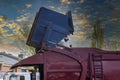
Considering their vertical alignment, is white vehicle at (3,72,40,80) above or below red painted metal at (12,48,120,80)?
below

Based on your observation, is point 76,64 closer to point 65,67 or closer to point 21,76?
point 65,67

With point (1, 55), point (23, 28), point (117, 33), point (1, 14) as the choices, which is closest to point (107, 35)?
point (117, 33)

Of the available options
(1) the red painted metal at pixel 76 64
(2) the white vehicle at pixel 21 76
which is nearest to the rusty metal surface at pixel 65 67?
(1) the red painted metal at pixel 76 64

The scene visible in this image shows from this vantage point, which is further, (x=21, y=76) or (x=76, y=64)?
(x=21, y=76)

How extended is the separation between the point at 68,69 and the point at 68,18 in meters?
1.28

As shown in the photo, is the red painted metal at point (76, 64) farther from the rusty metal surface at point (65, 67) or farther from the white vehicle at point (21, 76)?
the white vehicle at point (21, 76)

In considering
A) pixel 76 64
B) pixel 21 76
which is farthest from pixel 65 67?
pixel 21 76

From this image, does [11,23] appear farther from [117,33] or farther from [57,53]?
[57,53]

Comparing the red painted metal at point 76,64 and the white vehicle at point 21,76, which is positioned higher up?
the red painted metal at point 76,64

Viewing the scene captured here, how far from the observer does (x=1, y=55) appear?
21.7m

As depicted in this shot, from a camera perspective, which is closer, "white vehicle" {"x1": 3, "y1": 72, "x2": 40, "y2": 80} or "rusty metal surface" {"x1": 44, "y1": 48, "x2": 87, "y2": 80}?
"rusty metal surface" {"x1": 44, "y1": 48, "x2": 87, "y2": 80}

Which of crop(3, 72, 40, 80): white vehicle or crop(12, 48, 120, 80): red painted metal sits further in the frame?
crop(3, 72, 40, 80): white vehicle

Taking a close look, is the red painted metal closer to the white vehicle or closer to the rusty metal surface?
the rusty metal surface

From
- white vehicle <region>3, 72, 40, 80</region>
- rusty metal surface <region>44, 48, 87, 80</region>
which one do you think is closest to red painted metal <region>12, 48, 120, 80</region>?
rusty metal surface <region>44, 48, 87, 80</region>
